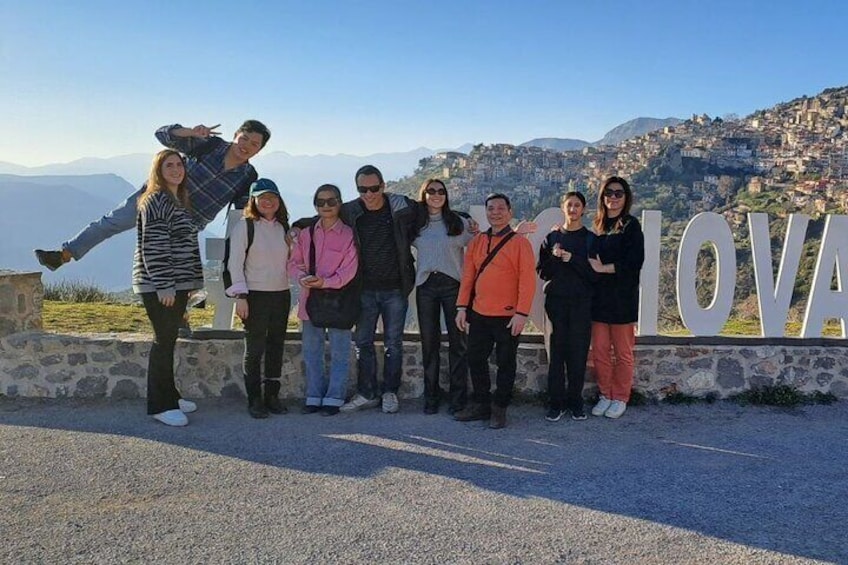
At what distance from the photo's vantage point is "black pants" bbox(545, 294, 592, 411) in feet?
15.6

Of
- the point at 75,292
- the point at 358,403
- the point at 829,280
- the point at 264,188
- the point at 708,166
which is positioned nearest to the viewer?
the point at 264,188

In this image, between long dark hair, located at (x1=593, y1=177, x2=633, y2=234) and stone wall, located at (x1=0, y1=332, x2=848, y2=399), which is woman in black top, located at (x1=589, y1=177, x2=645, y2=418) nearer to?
long dark hair, located at (x1=593, y1=177, x2=633, y2=234)

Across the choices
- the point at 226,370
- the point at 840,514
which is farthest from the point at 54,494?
the point at 840,514

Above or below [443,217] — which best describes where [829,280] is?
below

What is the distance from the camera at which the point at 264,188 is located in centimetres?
468

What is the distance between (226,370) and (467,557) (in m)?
3.12

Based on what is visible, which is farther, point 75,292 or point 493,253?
point 75,292

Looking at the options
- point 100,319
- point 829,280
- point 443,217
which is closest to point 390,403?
point 443,217

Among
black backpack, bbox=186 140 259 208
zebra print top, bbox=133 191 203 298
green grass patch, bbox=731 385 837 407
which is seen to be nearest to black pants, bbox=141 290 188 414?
zebra print top, bbox=133 191 203 298

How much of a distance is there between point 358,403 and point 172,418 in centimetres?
134

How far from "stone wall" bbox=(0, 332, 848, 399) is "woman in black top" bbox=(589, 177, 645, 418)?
37 cm

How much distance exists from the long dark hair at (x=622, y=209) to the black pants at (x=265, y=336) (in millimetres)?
2389

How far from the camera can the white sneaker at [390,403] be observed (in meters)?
5.00

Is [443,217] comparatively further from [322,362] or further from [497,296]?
[322,362]
